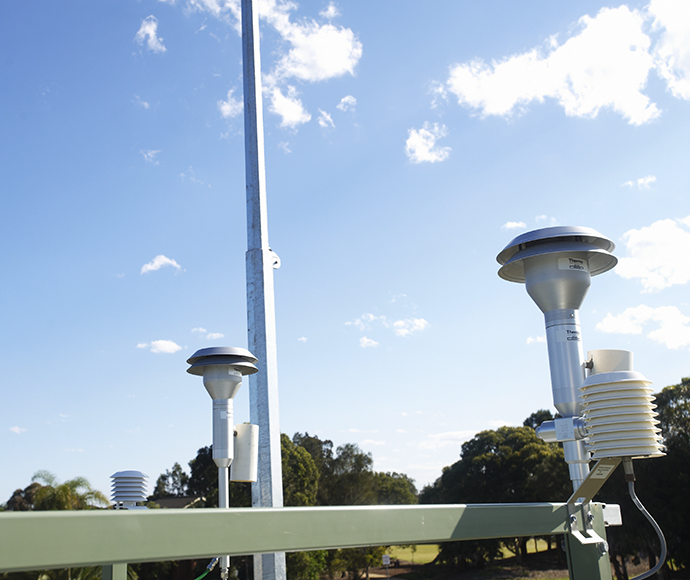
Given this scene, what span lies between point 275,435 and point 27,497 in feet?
112

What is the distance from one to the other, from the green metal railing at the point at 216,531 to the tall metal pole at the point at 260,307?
383cm

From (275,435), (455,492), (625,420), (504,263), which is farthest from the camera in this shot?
(455,492)

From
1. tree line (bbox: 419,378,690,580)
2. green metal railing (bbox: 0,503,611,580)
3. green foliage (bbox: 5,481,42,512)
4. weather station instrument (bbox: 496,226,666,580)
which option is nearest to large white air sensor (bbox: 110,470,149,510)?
weather station instrument (bbox: 496,226,666,580)

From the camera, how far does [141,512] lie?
108 centimetres

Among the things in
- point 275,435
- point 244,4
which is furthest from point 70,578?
point 244,4

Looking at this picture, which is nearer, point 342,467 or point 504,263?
point 504,263

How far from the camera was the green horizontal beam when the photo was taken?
0.97 metres

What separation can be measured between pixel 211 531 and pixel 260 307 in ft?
15.1

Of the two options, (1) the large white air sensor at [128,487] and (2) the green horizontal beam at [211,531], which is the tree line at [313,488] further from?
(2) the green horizontal beam at [211,531]

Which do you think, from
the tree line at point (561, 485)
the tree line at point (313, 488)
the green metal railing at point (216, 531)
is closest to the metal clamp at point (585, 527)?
the green metal railing at point (216, 531)

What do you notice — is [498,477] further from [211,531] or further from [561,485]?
[211,531]

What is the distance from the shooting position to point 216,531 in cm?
117

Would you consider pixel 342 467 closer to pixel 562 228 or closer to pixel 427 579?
pixel 427 579

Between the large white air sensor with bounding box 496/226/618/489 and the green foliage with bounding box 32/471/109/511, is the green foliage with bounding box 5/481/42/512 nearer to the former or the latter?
the green foliage with bounding box 32/471/109/511
